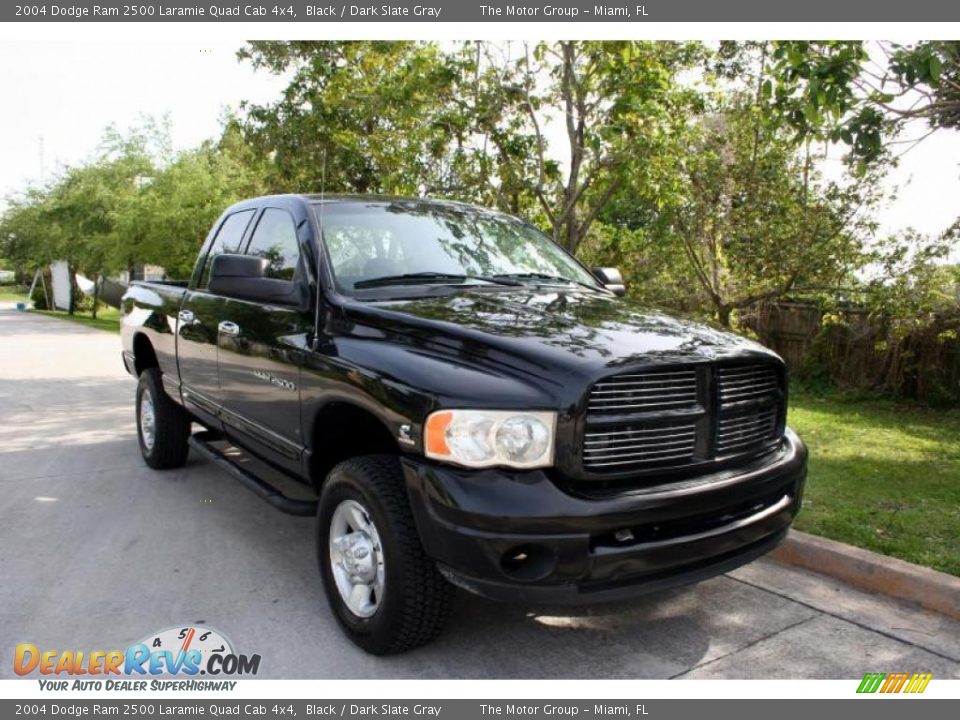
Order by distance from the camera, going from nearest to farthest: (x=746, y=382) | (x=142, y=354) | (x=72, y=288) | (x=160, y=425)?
(x=746, y=382) < (x=160, y=425) < (x=142, y=354) < (x=72, y=288)

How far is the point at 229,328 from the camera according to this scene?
4.57m

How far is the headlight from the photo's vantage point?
281 centimetres

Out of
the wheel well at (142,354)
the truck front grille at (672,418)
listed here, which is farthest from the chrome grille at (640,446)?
the wheel well at (142,354)

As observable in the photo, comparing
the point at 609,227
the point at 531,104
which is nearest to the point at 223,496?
the point at 531,104

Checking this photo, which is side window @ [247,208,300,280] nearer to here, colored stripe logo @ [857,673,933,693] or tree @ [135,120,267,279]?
colored stripe logo @ [857,673,933,693]

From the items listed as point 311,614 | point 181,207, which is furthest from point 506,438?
point 181,207

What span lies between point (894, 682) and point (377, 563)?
83.3 inches

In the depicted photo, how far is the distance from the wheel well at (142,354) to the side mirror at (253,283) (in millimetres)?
2882

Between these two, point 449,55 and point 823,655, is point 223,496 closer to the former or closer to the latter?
point 823,655

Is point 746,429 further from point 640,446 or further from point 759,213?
point 759,213

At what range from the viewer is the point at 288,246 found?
430cm

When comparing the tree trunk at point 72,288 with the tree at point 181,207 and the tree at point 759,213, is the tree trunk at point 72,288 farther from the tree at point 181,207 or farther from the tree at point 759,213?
the tree at point 759,213

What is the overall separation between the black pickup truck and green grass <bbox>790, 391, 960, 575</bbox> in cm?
126
